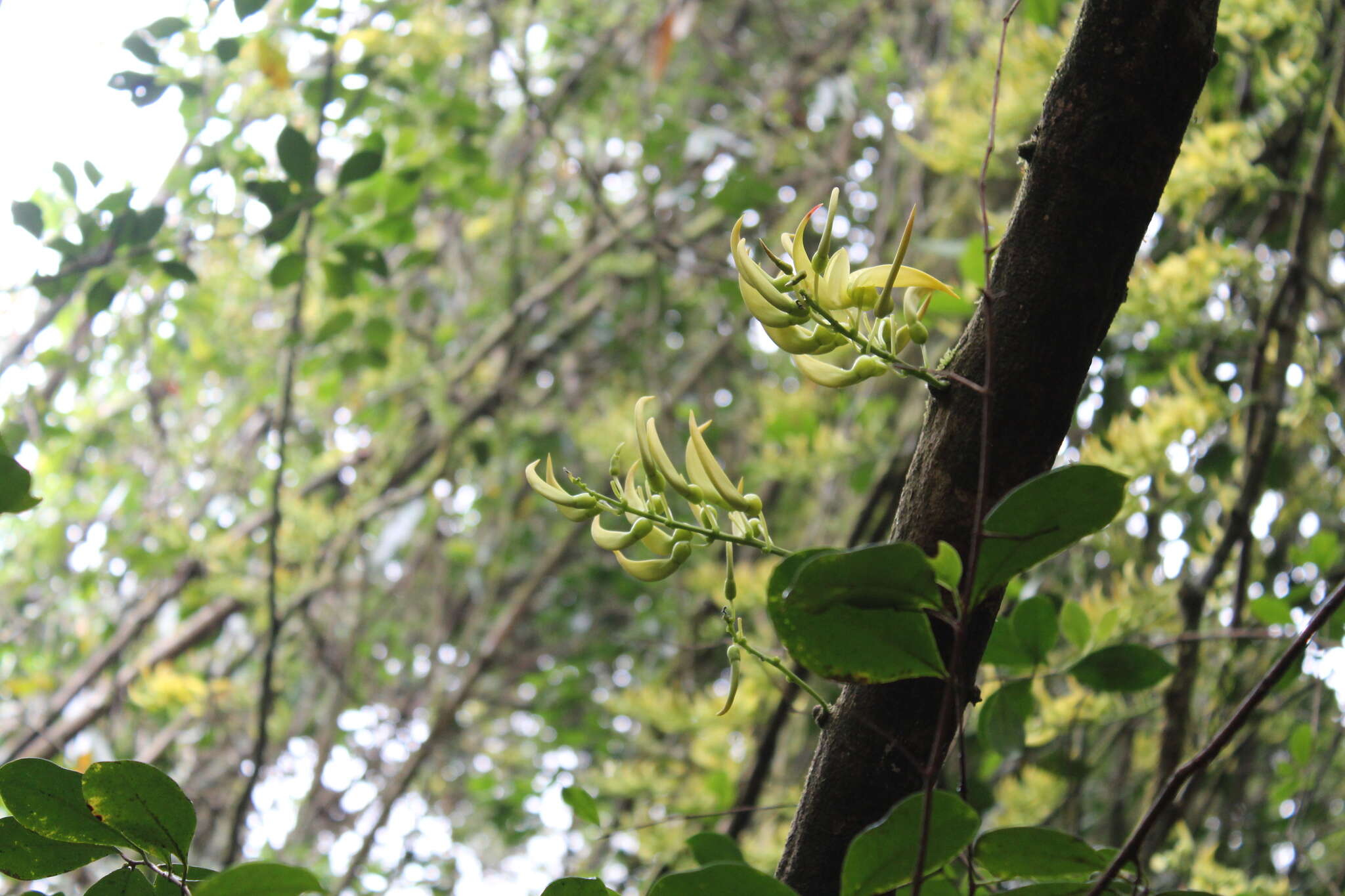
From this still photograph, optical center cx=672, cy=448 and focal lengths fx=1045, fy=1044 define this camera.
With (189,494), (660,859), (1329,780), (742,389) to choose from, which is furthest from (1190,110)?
(189,494)

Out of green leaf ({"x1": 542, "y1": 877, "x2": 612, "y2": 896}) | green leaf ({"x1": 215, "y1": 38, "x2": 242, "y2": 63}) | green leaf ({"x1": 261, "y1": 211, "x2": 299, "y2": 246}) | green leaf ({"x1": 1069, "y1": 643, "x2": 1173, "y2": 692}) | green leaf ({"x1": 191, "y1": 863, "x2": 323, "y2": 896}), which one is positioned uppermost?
green leaf ({"x1": 215, "y1": 38, "x2": 242, "y2": 63})

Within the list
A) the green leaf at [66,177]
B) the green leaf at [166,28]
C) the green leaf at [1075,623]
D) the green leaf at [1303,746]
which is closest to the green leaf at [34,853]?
the green leaf at [1075,623]

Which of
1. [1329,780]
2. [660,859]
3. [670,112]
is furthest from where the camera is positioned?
[670,112]

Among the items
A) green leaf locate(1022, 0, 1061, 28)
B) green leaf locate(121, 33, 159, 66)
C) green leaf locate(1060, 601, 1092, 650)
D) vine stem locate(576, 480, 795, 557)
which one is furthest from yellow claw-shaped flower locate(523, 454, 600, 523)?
green leaf locate(1022, 0, 1061, 28)

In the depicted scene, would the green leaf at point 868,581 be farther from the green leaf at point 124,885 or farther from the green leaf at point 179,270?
the green leaf at point 179,270

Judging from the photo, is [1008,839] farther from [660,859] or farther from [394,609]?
[394,609]

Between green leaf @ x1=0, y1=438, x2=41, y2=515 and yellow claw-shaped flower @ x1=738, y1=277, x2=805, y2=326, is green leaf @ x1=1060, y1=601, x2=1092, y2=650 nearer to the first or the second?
yellow claw-shaped flower @ x1=738, y1=277, x2=805, y2=326

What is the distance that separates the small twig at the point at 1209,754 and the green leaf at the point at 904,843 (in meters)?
0.04

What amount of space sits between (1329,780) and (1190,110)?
163 centimetres

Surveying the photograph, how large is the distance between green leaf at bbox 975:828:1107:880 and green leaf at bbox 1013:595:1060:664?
16cm

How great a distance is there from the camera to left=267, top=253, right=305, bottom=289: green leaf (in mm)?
962

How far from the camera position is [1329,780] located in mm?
1598

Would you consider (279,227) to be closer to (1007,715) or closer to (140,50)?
(140,50)

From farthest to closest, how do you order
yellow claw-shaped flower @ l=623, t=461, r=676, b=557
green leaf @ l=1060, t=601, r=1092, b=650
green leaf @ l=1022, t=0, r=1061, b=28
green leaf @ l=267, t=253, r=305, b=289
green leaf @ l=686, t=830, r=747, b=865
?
1. green leaf @ l=1022, t=0, r=1061, b=28
2. green leaf @ l=267, t=253, r=305, b=289
3. green leaf @ l=1060, t=601, r=1092, b=650
4. green leaf @ l=686, t=830, r=747, b=865
5. yellow claw-shaped flower @ l=623, t=461, r=676, b=557
